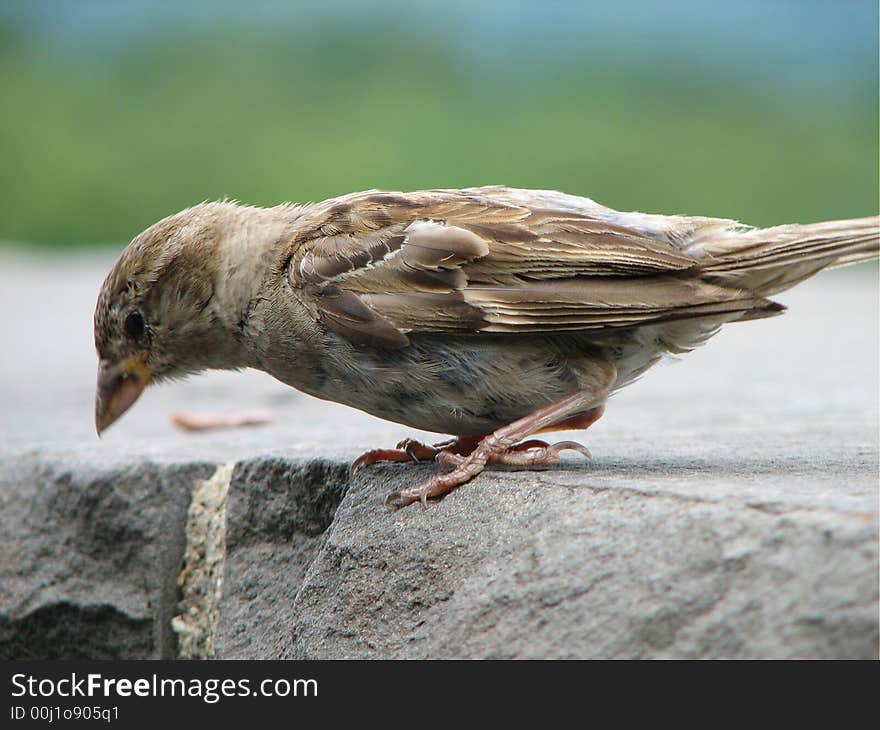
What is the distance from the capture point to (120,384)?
3.92m

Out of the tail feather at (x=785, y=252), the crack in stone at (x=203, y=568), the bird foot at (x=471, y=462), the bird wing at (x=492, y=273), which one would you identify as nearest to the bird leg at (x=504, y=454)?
the bird foot at (x=471, y=462)

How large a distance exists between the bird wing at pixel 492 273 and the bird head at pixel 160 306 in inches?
13.7

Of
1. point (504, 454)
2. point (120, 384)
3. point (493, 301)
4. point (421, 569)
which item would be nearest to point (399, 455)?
point (504, 454)

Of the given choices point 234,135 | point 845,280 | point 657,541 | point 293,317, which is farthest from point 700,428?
point 234,135

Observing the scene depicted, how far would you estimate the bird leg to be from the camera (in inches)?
122

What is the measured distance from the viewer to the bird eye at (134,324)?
3.82m

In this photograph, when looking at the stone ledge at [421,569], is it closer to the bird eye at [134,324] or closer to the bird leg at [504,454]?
the bird leg at [504,454]

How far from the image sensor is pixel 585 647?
2.47m

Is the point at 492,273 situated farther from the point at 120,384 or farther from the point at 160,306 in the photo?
the point at 120,384

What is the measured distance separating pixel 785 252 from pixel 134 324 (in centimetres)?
181

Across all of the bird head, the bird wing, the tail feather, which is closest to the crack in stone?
the bird head

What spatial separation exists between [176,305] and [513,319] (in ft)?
3.45

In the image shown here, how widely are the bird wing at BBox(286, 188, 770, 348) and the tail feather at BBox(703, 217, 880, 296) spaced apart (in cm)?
6

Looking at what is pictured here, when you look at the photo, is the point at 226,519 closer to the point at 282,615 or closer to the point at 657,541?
the point at 282,615
